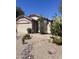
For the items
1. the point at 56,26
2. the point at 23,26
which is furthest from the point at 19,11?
the point at 56,26

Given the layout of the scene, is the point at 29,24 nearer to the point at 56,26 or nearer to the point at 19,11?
the point at 19,11

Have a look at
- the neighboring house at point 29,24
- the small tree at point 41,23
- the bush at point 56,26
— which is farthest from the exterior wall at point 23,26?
the bush at point 56,26

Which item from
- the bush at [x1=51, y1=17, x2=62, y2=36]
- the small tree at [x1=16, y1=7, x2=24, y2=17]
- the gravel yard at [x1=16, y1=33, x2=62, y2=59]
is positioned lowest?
the gravel yard at [x1=16, y1=33, x2=62, y2=59]

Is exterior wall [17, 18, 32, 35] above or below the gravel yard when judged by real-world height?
above

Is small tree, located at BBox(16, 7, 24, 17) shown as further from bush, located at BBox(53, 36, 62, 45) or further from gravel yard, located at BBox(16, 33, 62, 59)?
bush, located at BBox(53, 36, 62, 45)

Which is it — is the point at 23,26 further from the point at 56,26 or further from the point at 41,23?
the point at 56,26

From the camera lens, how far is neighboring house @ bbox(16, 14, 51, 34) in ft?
5.02

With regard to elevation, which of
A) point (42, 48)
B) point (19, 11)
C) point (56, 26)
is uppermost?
point (19, 11)

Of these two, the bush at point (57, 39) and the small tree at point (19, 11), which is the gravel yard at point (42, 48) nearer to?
Result: the bush at point (57, 39)

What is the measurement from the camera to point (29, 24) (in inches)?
60.9

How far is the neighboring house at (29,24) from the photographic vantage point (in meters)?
1.53

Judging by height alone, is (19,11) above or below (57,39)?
above

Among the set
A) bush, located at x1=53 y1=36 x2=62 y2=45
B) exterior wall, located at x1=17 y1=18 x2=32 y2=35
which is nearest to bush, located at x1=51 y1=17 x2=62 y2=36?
bush, located at x1=53 y1=36 x2=62 y2=45
